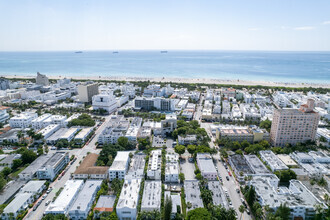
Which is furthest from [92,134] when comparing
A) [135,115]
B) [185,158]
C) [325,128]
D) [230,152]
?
[325,128]

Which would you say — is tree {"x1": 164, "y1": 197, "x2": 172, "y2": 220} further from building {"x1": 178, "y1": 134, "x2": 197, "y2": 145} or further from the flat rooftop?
building {"x1": 178, "y1": 134, "x2": 197, "y2": 145}

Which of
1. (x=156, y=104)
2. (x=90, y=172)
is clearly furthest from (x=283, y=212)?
(x=156, y=104)

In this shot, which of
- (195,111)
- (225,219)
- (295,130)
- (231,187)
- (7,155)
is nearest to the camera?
(225,219)

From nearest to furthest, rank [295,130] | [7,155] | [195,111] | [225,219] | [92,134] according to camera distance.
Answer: [225,219]
[7,155]
[295,130]
[92,134]
[195,111]

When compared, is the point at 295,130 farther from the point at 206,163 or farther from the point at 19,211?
the point at 19,211

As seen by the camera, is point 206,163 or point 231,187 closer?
point 231,187

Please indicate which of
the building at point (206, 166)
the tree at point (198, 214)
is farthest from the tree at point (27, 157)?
the tree at point (198, 214)

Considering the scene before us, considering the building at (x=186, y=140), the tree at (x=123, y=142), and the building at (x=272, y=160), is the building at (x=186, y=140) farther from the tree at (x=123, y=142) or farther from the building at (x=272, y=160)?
the building at (x=272, y=160)
